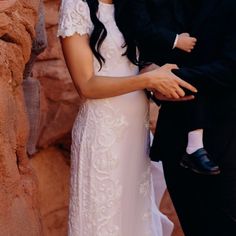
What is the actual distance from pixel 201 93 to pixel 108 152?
599 mm

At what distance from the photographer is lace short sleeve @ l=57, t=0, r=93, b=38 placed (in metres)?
3.52

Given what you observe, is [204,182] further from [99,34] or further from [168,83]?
[99,34]

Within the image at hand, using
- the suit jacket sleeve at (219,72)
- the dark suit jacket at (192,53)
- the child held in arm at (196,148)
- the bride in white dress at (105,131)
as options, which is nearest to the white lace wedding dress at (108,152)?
the bride in white dress at (105,131)

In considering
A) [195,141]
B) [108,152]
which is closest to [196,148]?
[195,141]

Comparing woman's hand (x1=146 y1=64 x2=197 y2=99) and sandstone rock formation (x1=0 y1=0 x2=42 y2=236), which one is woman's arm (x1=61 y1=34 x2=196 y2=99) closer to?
woman's hand (x1=146 y1=64 x2=197 y2=99)

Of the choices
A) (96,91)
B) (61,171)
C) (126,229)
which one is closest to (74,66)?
(96,91)

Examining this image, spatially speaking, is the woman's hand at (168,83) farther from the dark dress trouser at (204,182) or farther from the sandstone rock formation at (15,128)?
the sandstone rock formation at (15,128)

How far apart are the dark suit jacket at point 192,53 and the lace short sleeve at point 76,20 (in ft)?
0.59

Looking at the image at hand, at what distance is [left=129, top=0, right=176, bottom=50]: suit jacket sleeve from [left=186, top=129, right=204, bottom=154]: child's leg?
39cm

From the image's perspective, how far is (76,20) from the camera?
3.53 meters

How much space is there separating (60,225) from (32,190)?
1.71 m

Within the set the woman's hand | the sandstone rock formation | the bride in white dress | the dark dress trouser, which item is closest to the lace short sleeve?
the bride in white dress

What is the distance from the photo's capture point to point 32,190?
138 inches

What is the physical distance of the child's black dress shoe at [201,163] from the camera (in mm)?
3292
